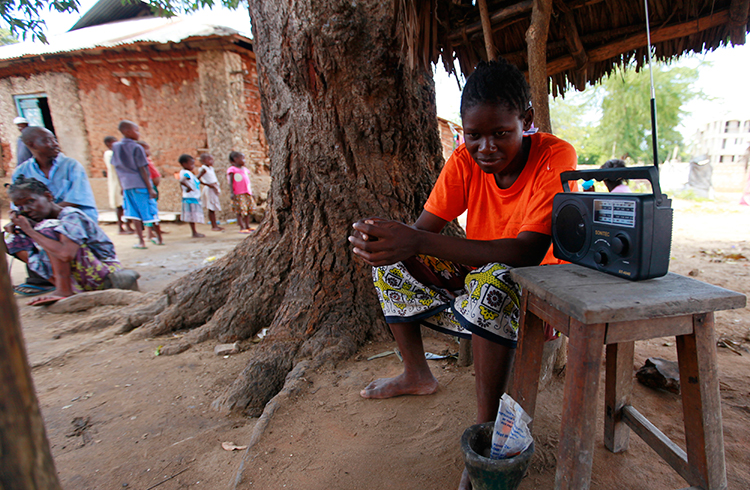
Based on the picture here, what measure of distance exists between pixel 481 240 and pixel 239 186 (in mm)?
6564

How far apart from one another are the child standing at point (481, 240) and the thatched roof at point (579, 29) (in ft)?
3.00

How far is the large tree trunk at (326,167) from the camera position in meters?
2.13

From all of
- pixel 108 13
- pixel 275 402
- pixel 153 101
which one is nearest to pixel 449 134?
pixel 153 101

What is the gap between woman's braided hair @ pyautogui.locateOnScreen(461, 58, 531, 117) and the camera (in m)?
1.37

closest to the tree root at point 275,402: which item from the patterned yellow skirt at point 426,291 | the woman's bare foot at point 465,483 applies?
the patterned yellow skirt at point 426,291

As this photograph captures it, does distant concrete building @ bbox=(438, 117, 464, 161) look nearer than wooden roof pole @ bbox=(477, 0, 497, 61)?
No

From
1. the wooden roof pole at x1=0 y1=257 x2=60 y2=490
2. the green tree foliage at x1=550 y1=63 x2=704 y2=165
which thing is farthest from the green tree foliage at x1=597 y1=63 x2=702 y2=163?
the wooden roof pole at x1=0 y1=257 x2=60 y2=490

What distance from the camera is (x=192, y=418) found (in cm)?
189

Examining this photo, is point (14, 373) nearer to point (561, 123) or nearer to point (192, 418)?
point (192, 418)

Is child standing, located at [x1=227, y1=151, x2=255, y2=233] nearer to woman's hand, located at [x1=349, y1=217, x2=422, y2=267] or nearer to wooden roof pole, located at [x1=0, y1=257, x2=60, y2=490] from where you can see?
woman's hand, located at [x1=349, y1=217, x2=422, y2=267]

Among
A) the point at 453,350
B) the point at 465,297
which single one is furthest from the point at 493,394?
the point at 453,350

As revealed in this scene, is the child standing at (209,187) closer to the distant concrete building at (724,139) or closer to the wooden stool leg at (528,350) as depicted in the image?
the wooden stool leg at (528,350)

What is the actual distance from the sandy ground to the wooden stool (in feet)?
0.96

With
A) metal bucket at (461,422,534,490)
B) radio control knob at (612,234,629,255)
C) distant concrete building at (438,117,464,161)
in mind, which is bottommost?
metal bucket at (461,422,534,490)
